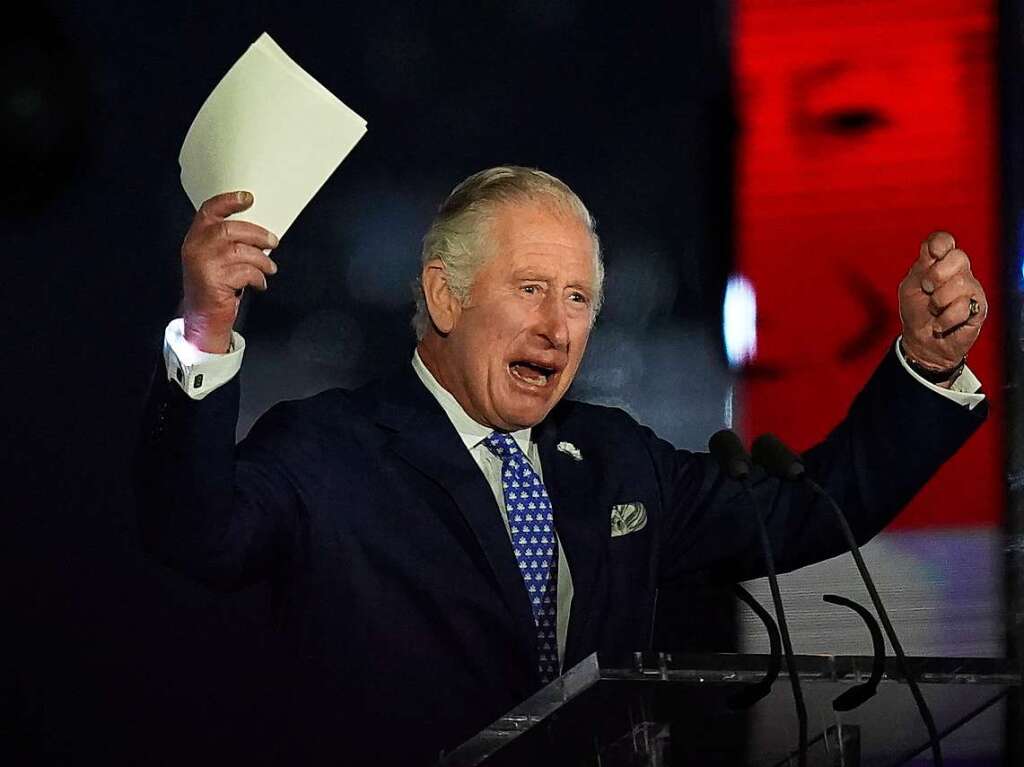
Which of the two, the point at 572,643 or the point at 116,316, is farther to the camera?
the point at 116,316

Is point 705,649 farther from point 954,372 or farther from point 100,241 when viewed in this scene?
point 100,241

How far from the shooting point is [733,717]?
1.51 meters

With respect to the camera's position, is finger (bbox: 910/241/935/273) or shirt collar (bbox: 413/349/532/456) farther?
shirt collar (bbox: 413/349/532/456)

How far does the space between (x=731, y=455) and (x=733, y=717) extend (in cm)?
42

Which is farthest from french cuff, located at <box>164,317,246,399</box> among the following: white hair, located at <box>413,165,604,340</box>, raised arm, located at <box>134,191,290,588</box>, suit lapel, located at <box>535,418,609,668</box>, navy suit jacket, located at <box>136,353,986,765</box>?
suit lapel, located at <box>535,418,609,668</box>

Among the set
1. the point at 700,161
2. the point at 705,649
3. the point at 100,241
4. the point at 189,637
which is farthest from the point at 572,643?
the point at 100,241

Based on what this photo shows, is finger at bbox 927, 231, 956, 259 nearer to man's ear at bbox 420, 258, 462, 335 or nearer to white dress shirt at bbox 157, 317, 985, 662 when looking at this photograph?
white dress shirt at bbox 157, 317, 985, 662

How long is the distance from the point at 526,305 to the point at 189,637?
87 centimetres

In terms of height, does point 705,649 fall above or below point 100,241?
below

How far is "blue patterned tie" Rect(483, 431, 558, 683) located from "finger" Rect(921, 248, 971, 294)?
70 cm

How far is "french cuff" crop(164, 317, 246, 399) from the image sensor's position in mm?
2092

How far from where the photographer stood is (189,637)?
9.19ft

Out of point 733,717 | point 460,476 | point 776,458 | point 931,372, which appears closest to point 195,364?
point 460,476

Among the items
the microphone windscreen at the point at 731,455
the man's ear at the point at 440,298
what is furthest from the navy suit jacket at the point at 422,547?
the microphone windscreen at the point at 731,455
